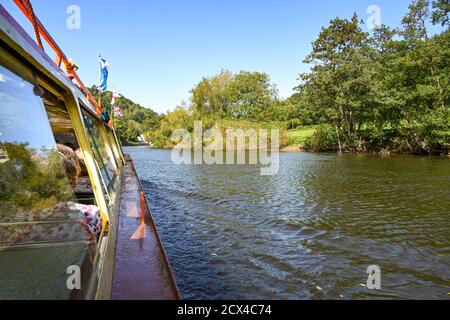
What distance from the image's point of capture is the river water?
205 inches

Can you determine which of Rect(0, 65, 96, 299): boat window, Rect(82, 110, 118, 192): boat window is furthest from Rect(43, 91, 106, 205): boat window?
Rect(0, 65, 96, 299): boat window

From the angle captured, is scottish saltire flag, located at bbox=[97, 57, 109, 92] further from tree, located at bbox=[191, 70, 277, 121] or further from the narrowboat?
tree, located at bbox=[191, 70, 277, 121]

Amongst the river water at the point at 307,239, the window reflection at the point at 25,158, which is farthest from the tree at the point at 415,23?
the window reflection at the point at 25,158

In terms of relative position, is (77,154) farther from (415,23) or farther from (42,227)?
(415,23)

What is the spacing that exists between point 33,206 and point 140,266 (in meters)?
1.06

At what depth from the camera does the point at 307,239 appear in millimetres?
7367

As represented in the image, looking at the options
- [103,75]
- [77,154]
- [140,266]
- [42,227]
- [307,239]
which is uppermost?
[103,75]

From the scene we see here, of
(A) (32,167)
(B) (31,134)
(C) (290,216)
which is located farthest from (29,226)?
(C) (290,216)

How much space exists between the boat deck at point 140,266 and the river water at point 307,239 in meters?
1.70

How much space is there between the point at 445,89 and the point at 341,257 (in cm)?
2727

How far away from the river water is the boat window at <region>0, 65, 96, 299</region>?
253cm

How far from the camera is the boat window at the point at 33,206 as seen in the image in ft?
7.98

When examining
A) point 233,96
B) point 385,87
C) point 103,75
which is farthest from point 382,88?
point 233,96
